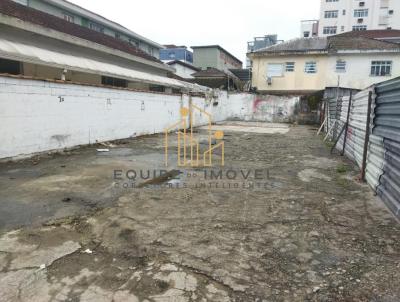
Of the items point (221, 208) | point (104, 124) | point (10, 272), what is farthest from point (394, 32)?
point (10, 272)

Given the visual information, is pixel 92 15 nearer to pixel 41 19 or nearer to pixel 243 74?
pixel 41 19

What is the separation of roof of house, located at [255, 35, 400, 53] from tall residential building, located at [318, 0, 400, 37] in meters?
25.9

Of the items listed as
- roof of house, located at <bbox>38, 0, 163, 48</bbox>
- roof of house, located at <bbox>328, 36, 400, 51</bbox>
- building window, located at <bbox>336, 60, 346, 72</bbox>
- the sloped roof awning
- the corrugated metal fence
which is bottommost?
the corrugated metal fence

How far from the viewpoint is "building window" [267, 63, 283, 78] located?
2423cm

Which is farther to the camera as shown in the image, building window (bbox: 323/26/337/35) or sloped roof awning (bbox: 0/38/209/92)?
building window (bbox: 323/26/337/35)

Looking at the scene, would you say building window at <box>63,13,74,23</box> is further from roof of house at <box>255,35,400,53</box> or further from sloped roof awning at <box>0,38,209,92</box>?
roof of house at <box>255,35,400,53</box>

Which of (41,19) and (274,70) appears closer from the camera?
(41,19)

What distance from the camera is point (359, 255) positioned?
264 centimetres

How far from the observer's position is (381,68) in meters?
22.3

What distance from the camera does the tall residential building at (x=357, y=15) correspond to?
44031mm

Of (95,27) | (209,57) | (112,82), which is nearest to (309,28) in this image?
(209,57)

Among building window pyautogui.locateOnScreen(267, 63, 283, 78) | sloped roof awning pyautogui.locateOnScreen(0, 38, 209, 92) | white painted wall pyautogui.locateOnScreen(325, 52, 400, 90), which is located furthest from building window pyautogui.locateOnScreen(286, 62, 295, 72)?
sloped roof awning pyautogui.locateOnScreen(0, 38, 209, 92)

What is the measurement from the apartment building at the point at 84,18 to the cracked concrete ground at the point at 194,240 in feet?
56.3

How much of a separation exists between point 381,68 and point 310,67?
503cm
